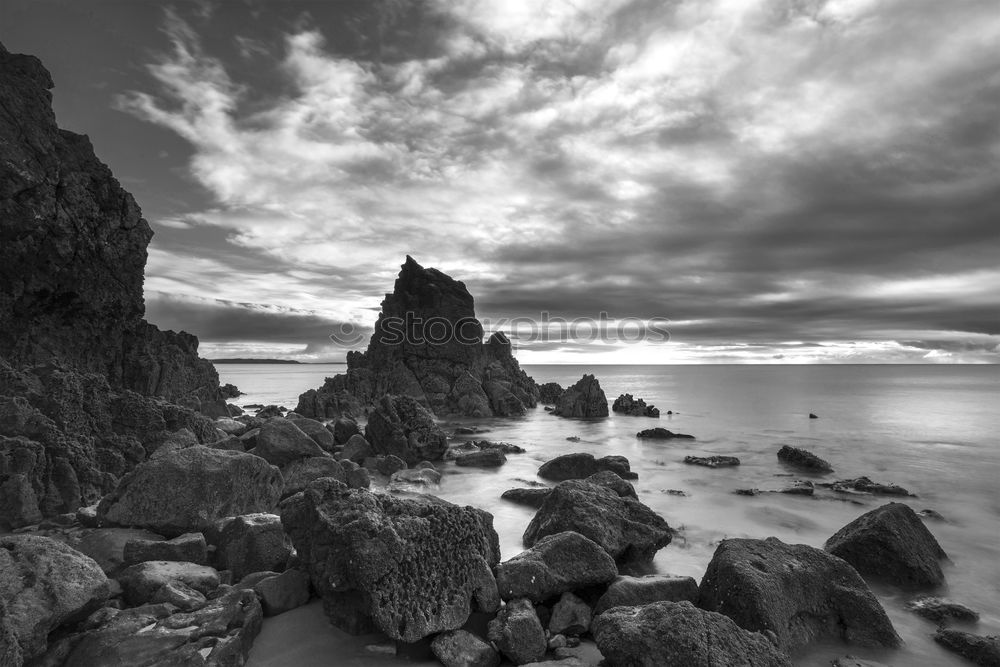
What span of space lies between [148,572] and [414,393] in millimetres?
57963

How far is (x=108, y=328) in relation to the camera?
2361cm

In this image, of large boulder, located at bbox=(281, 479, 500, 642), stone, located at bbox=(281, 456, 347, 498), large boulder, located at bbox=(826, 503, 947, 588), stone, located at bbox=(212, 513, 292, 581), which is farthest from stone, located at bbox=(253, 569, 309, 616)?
large boulder, located at bbox=(826, 503, 947, 588)

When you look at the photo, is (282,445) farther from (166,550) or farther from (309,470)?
(166,550)

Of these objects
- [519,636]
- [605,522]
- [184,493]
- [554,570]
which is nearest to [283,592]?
[519,636]

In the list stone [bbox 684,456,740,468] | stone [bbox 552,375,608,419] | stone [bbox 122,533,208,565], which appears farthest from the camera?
stone [bbox 552,375,608,419]

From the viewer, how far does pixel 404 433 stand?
25.5 metres

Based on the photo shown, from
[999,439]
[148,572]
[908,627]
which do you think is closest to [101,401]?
[148,572]

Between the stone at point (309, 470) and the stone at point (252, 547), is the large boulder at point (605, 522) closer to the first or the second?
the stone at point (252, 547)

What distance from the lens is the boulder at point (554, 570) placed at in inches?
302

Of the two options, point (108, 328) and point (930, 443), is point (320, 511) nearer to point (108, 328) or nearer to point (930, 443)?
point (108, 328)

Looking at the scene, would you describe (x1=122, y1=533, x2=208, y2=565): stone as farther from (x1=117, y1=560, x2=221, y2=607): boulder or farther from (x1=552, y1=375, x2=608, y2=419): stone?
(x1=552, y1=375, x2=608, y2=419): stone

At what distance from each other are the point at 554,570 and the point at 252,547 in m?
5.01

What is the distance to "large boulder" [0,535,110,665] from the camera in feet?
17.2

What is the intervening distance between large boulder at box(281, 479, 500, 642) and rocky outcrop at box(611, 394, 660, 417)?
50.2 metres
